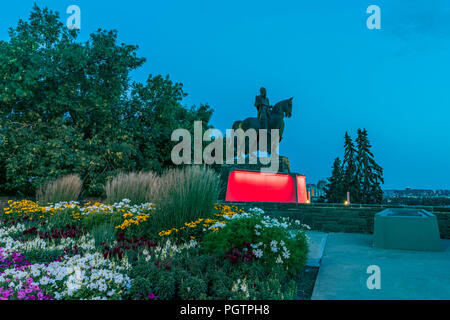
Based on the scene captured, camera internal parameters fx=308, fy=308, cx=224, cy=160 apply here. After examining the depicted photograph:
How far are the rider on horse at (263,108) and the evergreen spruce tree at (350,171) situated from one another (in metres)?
21.8

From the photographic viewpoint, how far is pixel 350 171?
3203 centimetres

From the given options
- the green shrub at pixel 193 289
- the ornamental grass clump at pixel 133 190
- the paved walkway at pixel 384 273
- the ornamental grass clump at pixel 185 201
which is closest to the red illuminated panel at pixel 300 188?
the paved walkway at pixel 384 273

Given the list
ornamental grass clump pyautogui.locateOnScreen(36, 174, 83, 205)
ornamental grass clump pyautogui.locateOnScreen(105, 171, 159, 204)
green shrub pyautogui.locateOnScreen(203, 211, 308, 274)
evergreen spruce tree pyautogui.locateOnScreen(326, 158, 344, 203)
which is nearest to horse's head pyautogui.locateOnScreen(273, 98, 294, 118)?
ornamental grass clump pyautogui.locateOnScreen(105, 171, 159, 204)

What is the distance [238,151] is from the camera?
38.1ft

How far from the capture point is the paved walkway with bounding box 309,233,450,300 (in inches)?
116

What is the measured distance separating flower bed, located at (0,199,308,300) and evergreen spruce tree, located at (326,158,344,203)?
26310mm

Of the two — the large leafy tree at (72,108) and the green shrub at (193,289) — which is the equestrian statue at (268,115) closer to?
the large leafy tree at (72,108)

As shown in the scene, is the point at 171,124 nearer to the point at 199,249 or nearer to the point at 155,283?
the point at 199,249

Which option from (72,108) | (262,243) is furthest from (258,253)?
(72,108)

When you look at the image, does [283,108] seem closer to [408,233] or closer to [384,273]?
[408,233]

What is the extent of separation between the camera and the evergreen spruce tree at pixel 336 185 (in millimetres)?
29656

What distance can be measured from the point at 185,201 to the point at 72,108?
8.15 m

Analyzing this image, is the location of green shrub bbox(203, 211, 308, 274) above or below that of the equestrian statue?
below

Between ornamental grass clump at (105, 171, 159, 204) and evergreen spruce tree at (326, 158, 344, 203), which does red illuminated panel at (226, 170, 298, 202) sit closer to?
ornamental grass clump at (105, 171, 159, 204)
